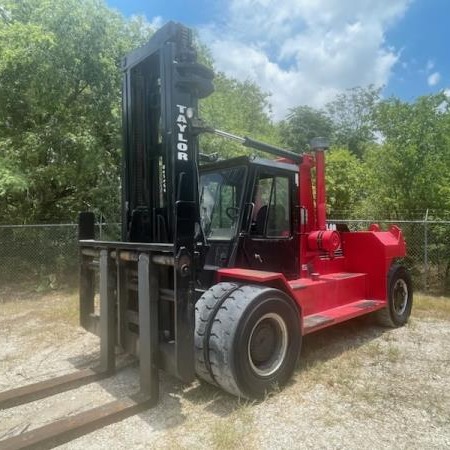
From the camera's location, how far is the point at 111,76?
9.93 meters

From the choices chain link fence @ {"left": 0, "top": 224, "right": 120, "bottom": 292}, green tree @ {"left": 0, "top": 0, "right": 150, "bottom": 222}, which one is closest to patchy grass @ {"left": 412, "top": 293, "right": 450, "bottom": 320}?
chain link fence @ {"left": 0, "top": 224, "right": 120, "bottom": 292}

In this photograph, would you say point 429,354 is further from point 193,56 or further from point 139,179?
point 193,56

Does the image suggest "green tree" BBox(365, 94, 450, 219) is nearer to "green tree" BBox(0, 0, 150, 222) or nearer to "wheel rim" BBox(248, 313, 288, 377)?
"green tree" BBox(0, 0, 150, 222)

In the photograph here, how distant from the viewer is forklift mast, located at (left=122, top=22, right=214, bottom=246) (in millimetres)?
3977

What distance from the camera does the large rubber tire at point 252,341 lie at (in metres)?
3.76

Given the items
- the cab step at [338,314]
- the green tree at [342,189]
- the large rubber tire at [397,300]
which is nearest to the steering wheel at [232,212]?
the cab step at [338,314]

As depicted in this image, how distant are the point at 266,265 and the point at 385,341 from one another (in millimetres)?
2321

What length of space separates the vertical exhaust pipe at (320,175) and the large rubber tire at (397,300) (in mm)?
1729

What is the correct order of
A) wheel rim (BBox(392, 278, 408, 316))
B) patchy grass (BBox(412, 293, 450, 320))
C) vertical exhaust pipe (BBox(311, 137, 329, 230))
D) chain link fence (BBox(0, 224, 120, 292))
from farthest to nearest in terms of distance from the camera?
chain link fence (BBox(0, 224, 120, 292)) < patchy grass (BBox(412, 293, 450, 320)) < wheel rim (BBox(392, 278, 408, 316)) < vertical exhaust pipe (BBox(311, 137, 329, 230))

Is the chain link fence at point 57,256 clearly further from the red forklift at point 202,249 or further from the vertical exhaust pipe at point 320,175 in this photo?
the red forklift at point 202,249

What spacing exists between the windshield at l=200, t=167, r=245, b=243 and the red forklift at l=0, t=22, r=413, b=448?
0.5 inches

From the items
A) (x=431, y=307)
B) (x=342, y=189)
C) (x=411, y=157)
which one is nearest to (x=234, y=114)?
(x=342, y=189)

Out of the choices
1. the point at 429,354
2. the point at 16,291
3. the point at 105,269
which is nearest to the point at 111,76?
the point at 16,291

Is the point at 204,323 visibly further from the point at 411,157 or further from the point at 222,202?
the point at 411,157
